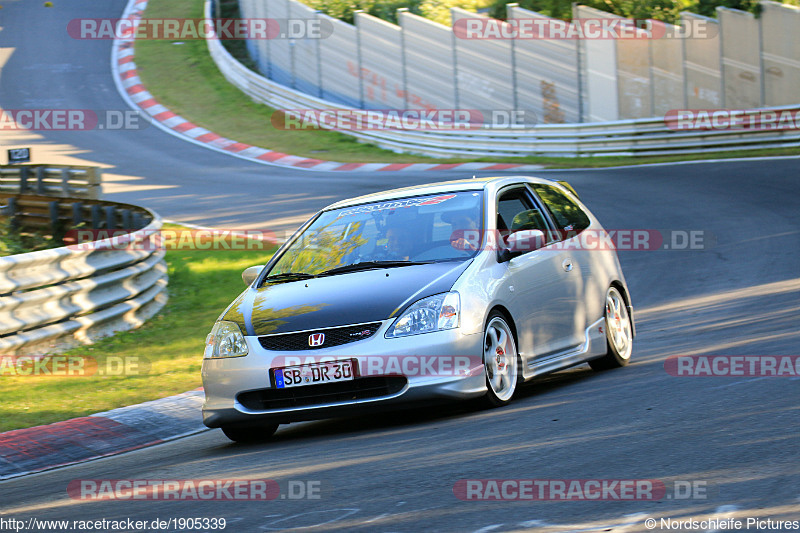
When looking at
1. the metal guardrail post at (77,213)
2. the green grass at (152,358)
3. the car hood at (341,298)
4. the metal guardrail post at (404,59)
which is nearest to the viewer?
the car hood at (341,298)

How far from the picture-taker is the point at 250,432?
719 centimetres

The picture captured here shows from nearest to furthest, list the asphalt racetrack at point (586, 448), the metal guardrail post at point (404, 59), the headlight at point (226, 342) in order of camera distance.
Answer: the asphalt racetrack at point (586, 448), the headlight at point (226, 342), the metal guardrail post at point (404, 59)

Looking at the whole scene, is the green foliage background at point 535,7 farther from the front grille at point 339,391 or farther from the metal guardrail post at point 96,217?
the front grille at point 339,391

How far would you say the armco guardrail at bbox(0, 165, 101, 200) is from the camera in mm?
18281

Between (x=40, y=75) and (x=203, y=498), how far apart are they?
116 ft

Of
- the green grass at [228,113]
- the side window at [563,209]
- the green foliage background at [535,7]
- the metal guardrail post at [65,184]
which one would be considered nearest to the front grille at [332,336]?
the side window at [563,209]

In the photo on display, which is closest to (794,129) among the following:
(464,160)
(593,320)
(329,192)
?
(464,160)

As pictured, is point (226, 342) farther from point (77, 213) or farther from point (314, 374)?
point (77, 213)

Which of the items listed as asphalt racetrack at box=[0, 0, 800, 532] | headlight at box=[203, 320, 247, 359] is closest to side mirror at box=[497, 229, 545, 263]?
asphalt racetrack at box=[0, 0, 800, 532]

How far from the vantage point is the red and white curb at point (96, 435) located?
7168 millimetres

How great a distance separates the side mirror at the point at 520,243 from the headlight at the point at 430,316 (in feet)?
2.60

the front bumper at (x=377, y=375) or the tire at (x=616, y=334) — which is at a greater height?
the front bumper at (x=377, y=375)

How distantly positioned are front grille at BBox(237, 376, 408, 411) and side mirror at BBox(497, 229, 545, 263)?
1.36 metres

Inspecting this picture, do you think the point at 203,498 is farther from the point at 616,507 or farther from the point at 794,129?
the point at 794,129
